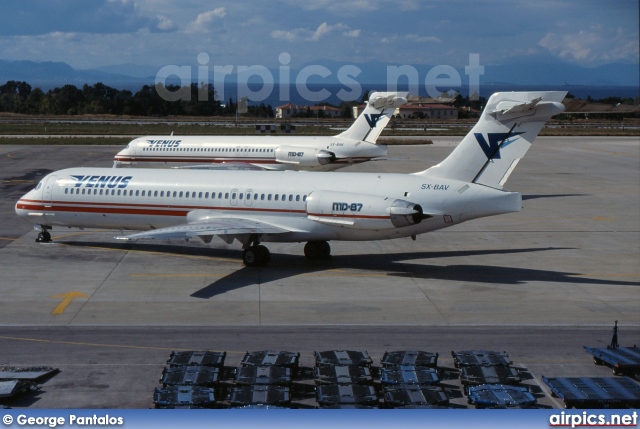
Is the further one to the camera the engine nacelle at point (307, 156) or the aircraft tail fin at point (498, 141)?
the engine nacelle at point (307, 156)

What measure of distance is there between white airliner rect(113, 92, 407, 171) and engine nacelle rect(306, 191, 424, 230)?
22055 mm

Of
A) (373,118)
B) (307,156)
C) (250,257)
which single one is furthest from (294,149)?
(250,257)

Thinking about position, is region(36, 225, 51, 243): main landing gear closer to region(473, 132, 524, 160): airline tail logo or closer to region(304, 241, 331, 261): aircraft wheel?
region(304, 241, 331, 261): aircraft wheel

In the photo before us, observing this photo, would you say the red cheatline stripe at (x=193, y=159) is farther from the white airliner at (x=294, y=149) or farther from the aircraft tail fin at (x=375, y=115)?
the aircraft tail fin at (x=375, y=115)

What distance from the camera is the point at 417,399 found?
14883 mm

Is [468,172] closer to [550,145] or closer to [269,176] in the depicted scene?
[269,176]

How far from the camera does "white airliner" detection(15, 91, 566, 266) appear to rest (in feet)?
84.7

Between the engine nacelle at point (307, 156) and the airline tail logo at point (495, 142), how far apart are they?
24.4 metres

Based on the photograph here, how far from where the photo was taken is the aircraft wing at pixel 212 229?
25.4m

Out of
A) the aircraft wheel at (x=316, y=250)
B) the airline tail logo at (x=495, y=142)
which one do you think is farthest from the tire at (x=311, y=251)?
the airline tail logo at (x=495, y=142)

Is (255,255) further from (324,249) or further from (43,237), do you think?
(43,237)

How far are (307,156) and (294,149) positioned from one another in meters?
0.96

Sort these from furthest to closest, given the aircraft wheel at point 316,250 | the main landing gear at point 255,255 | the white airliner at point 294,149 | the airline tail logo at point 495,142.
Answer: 1. the white airliner at point 294,149
2. the aircraft wheel at point 316,250
3. the main landing gear at point 255,255
4. the airline tail logo at point 495,142

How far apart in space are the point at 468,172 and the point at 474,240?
7.72m
